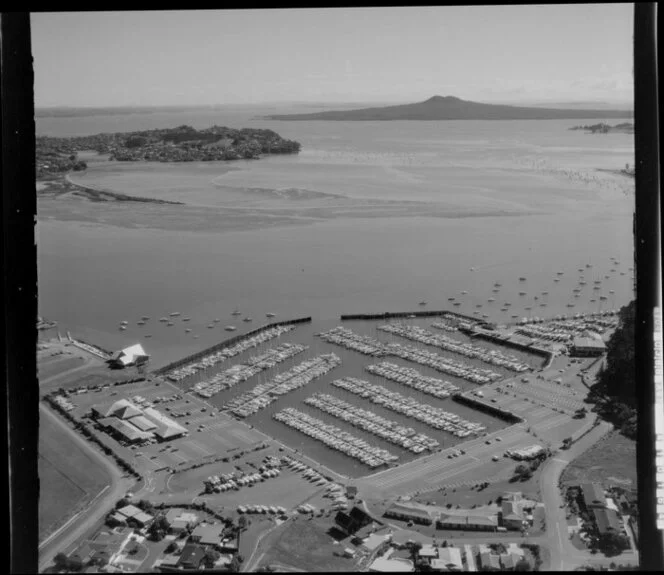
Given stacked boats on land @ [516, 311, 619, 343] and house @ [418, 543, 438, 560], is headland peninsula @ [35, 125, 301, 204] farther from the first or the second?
house @ [418, 543, 438, 560]

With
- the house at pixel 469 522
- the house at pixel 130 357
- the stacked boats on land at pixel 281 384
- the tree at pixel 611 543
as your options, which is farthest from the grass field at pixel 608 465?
the house at pixel 130 357

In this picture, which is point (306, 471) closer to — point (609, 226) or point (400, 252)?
point (400, 252)

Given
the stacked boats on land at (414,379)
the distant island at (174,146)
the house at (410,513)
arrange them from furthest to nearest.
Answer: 1. the distant island at (174,146)
2. the stacked boats on land at (414,379)
3. the house at (410,513)

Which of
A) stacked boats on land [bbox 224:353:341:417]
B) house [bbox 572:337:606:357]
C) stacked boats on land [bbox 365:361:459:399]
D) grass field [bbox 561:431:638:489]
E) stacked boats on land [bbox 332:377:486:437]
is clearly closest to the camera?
grass field [bbox 561:431:638:489]

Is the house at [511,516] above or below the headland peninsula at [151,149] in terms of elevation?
below

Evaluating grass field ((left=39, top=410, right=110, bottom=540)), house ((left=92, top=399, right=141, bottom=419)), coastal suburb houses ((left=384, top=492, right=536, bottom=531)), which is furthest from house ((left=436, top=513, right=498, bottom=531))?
house ((left=92, top=399, right=141, bottom=419))

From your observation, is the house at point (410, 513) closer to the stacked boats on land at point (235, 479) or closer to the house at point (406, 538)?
the house at point (406, 538)
